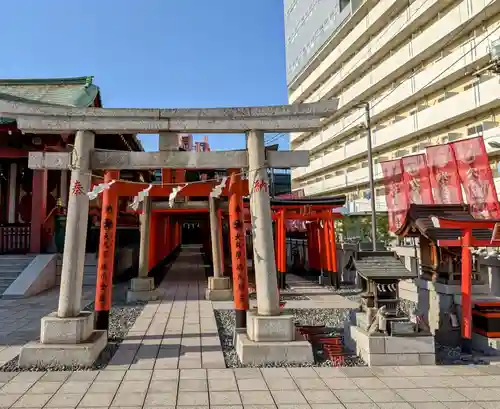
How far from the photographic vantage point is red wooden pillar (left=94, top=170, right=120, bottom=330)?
300 inches

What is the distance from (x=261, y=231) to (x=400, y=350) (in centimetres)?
315

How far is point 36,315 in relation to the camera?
10.4 meters

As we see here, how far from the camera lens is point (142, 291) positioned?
1269 cm

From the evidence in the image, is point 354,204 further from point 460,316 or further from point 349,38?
point 460,316

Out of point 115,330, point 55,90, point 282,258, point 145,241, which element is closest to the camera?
point 115,330

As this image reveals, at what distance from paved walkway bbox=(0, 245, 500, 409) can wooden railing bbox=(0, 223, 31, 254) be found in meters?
11.2

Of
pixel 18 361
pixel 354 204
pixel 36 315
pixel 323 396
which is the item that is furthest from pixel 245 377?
Result: pixel 354 204

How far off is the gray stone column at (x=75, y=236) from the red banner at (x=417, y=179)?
1184 cm

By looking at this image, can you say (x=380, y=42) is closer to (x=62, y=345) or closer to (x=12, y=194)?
(x=12, y=194)

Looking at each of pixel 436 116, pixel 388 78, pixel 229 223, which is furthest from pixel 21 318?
pixel 388 78

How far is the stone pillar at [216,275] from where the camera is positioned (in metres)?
12.8

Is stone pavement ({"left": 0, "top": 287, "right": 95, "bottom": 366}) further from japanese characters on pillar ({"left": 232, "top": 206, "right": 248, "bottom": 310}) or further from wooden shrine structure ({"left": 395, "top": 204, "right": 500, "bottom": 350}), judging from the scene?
wooden shrine structure ({"left": 395, "top": 204, "right": 500, "bottom": 350})

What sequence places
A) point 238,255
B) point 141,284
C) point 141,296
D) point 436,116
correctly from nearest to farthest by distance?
point 238,255, point 141,296, point 141,284, point 436,116

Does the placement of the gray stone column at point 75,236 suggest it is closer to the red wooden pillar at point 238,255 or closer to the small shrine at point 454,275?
the red wooden pillar at point 238,255
